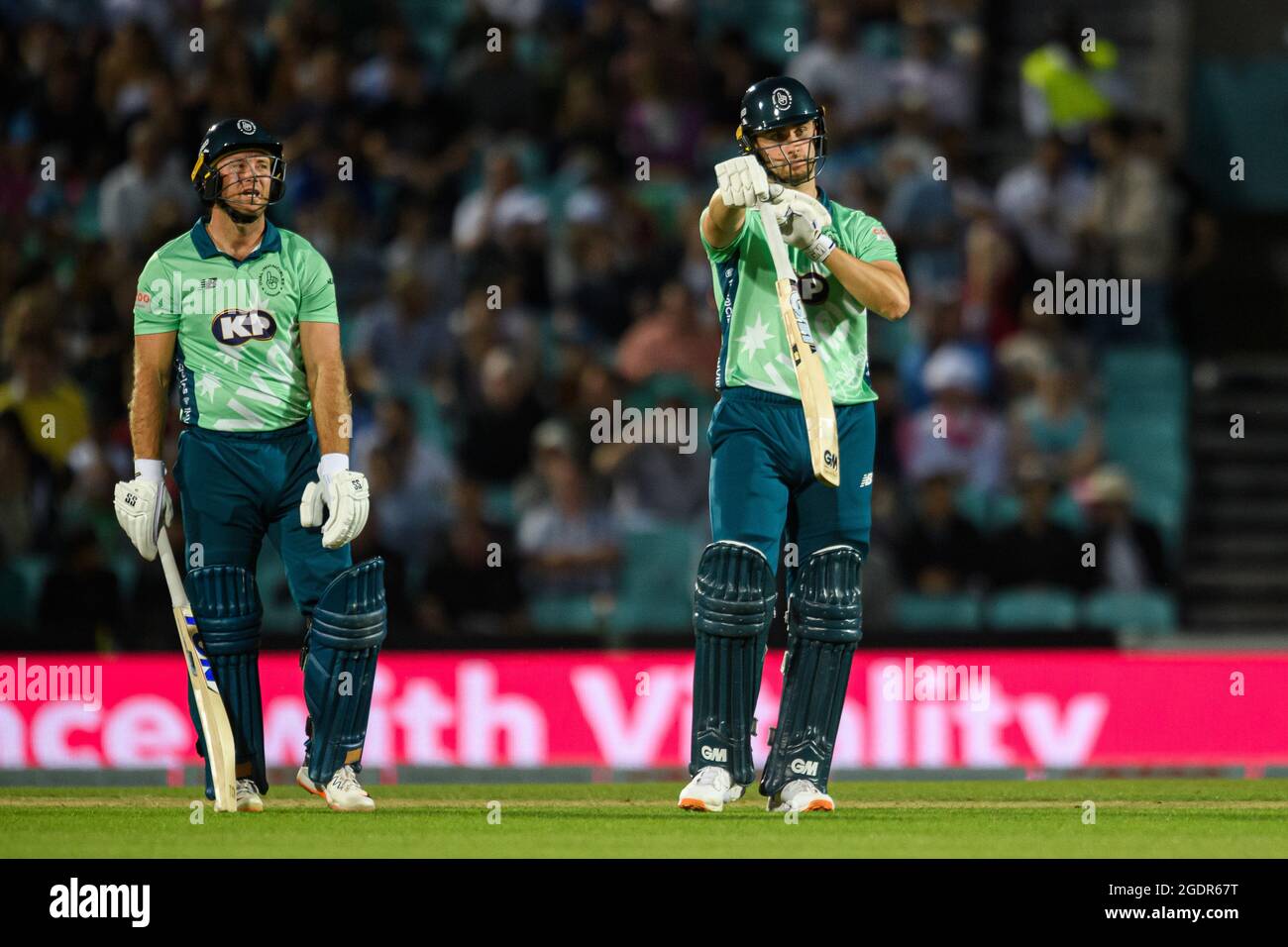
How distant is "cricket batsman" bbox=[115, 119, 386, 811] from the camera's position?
300 inches

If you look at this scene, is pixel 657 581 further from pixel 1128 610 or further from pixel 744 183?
pixel 744 183

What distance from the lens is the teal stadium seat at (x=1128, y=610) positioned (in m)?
11.7

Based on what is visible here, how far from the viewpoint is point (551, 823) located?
7652 millimetres

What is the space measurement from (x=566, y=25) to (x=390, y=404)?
3.47 m

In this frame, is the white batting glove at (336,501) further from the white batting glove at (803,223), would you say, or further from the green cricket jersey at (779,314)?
the white batting glove at (803,223)

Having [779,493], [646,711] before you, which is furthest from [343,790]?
[646,711]

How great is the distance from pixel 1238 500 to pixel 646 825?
7198mm

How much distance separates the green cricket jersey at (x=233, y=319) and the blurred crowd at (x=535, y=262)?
108 inches

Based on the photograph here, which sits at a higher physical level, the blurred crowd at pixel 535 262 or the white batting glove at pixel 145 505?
the blurred crowd at pixel 535 262

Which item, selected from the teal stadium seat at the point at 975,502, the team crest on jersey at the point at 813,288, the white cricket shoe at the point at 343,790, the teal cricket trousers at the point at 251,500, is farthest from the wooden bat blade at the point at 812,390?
the teal stadium seat at the point at 975,502

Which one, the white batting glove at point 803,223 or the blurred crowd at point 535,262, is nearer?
the white batting glove at point 803,223

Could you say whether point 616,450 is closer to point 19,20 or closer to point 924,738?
point 924,738

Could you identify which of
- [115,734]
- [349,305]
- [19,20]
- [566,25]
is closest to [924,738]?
[115,734]

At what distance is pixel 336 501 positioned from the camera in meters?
7.55
